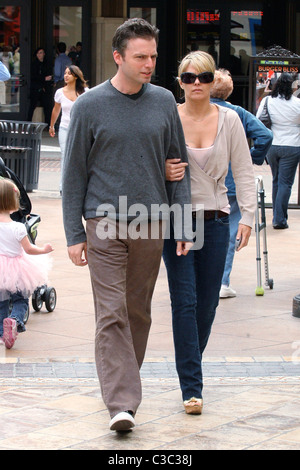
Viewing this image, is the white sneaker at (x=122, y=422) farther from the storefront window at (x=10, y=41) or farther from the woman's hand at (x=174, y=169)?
the storefront window at (x=10, y=41)

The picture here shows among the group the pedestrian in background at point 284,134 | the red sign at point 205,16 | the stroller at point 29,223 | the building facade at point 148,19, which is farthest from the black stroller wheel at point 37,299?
the red sign at point 205,16

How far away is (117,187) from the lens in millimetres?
4770

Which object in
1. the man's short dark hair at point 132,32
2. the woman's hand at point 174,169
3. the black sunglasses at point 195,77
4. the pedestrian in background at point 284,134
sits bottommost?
the pedestrian in background at point 284,134

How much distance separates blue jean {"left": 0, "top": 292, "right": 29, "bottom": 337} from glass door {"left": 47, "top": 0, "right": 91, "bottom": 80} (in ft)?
56.8

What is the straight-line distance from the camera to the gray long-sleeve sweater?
475cm

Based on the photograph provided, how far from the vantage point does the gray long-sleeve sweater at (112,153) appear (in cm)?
475

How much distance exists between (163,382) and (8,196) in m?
1.81

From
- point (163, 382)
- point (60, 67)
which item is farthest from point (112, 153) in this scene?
point (60, 67)

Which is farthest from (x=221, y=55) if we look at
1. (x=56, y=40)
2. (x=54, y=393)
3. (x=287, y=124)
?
(x=54, y=393)

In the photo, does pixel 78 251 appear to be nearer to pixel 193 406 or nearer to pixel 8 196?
pixel 193 406

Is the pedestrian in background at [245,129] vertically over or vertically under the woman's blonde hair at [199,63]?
under

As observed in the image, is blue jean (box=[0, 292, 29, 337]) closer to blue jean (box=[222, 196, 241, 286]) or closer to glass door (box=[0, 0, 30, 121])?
blue jean (box=[222, 196, 241, 286])

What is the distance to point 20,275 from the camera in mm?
6785

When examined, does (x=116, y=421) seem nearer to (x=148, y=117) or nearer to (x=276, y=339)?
(x=148, y=117)
